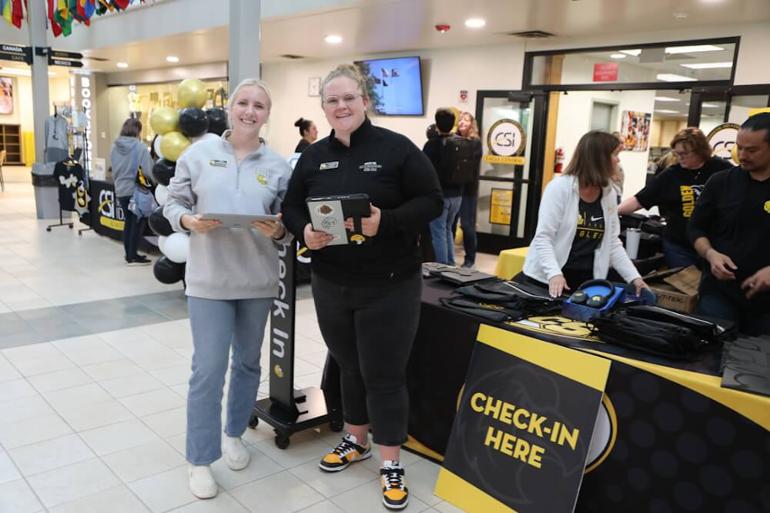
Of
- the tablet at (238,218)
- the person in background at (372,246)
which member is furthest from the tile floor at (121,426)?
the tablet at (238,218)

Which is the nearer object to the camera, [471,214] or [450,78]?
[471,214]

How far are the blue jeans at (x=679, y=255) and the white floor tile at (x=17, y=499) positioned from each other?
12.1 feet

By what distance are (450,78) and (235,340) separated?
6979mm

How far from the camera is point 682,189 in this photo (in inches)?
152

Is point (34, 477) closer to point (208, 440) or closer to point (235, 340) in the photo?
point (208, 440)

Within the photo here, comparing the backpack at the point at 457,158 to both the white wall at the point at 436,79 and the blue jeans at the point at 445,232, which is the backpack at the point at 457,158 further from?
the white wall at the point at 436,79

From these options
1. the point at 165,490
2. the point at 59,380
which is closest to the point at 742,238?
the point at 165,490

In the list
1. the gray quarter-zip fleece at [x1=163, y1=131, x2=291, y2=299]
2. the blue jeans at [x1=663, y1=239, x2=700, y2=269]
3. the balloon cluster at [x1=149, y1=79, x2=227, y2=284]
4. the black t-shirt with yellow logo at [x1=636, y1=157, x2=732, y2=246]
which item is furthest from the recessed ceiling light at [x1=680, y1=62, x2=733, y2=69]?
the gray quarter-zip fleece at [x1=163, y1=131, x2=291, y2=299]

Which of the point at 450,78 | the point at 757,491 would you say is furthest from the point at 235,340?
the point at 450,78

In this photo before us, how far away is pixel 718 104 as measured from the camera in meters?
6.37

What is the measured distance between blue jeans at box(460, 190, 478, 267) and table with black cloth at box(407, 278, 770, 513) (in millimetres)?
4586

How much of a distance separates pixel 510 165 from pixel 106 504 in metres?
6.89

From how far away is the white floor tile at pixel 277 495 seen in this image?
2420 mm

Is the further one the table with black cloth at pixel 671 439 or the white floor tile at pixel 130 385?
the white floor tile at pixel 130 385
